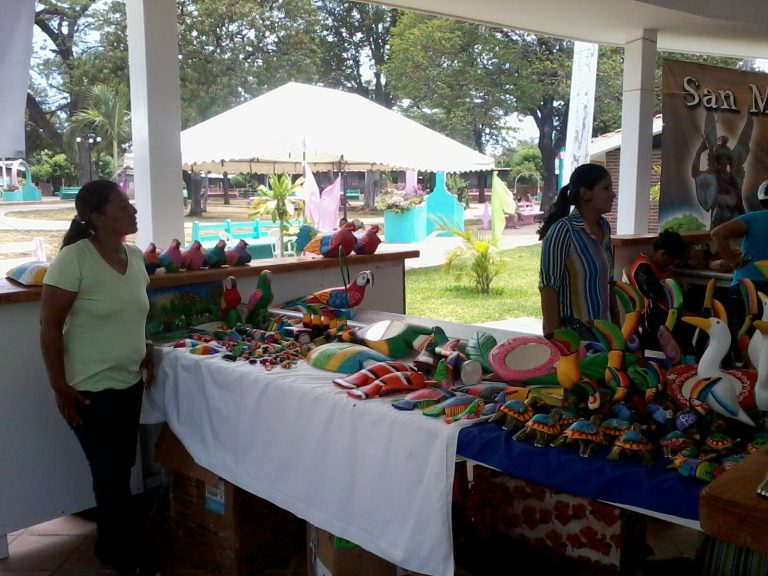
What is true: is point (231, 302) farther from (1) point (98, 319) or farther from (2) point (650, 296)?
(2) point (650, 296)

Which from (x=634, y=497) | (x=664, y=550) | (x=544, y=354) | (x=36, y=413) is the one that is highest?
(x=544, y=354)

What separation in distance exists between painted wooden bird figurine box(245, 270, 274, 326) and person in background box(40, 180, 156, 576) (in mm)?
600

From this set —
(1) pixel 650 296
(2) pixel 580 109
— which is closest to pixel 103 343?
(1) pixel 650 296

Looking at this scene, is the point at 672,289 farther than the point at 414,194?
No

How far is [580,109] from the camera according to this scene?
1045 centimetres

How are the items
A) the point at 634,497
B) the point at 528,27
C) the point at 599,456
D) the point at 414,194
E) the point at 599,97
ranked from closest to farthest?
the point at 634,497, the point at 599,456, the point at 528,27, the point at 414,194, the point at 599,97

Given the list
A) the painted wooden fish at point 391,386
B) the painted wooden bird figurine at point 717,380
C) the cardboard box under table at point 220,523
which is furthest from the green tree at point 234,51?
the painted wooden bird figurine at point 717,380

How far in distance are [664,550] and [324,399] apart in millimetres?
1471

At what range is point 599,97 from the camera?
1972 centimetres

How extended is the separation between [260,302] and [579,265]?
4.36 feet

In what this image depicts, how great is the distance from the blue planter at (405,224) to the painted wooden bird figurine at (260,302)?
486 inches

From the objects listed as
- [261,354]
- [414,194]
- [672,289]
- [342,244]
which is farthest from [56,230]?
[672,289]

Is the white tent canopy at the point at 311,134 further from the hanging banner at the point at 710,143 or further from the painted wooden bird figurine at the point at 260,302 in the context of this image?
the painted wooden bird figurine at the point at 260,302

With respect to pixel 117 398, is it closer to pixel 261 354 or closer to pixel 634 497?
pixel 261 354
